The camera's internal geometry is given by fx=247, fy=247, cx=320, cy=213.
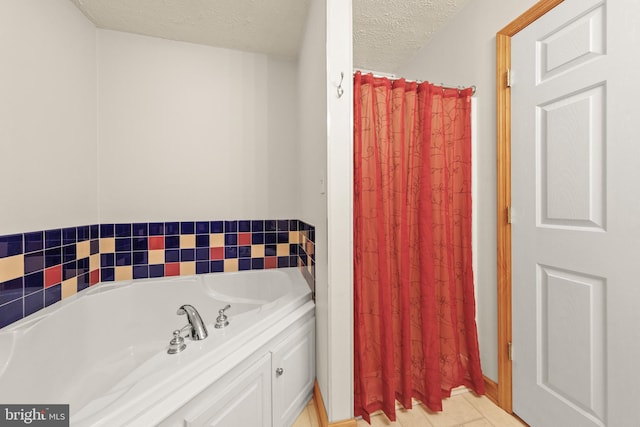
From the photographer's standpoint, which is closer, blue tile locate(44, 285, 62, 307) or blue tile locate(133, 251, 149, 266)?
blue tile locate(44, 285, 62, 307)

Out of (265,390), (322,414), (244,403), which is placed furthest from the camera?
(322,414)

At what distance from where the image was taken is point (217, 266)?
191 cm

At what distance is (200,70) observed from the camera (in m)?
1.89

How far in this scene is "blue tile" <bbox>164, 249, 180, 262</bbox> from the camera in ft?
5.99

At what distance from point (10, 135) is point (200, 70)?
1.17 meters

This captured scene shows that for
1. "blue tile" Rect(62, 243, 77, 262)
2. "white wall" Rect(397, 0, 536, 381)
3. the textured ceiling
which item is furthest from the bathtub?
the textured ceiling

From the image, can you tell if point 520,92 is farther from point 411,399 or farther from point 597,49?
point 411,399

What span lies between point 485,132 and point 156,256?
7.64 ft

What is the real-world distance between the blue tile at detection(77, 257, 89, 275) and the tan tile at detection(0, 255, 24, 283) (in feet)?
1.23

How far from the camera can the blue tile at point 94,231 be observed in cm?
166

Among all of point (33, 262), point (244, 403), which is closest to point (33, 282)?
point (33, 262)

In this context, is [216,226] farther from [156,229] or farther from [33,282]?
[33,282]

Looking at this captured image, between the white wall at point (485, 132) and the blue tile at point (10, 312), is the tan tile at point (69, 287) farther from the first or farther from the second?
the white wall at point (485, 132)

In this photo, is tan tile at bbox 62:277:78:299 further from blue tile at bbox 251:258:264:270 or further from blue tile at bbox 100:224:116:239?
blue tile at bbox 251:258:264:270
